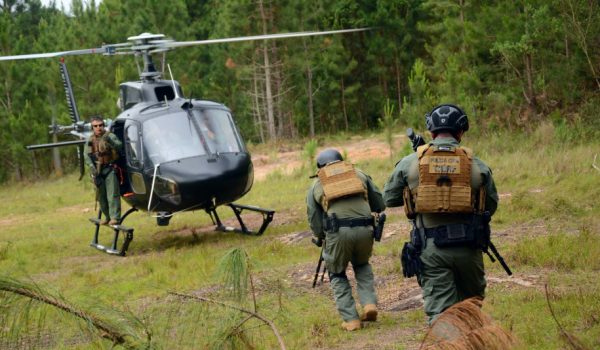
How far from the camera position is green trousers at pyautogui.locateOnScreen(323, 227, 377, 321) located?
23.8ft

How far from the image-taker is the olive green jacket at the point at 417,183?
5.57 m

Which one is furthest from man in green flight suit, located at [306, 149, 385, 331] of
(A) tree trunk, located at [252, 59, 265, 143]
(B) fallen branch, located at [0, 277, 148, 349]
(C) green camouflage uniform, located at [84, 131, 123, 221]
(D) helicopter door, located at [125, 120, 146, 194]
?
(A) tree trunk, located at [252, 59, 265, 143]

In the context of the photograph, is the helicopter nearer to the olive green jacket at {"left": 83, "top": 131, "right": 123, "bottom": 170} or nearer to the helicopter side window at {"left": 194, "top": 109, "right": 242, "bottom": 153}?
the helicopter side window at {"left": 194, "top": 109, "right": 242, "bottom": 153}

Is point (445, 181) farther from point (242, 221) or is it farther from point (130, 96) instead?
point (130, 96)

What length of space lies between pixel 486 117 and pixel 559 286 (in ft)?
51.0

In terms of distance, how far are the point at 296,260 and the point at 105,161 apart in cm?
387

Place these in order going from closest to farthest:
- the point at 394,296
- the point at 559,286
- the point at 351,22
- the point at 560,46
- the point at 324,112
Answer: the point at 559,286, the point at 394,296, the point at 560,46, the point at 351,22, the point at 324,112

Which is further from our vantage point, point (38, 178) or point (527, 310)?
point (38, 178)

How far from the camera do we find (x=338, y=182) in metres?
7.36

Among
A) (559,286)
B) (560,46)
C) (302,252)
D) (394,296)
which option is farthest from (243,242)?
(560,46)

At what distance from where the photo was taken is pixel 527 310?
7043mm

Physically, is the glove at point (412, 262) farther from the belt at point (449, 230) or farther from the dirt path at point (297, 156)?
the dirt path at point (297, 156)

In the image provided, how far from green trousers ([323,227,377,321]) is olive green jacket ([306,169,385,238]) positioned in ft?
0.43

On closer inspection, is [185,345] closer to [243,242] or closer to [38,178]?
[243,242]
